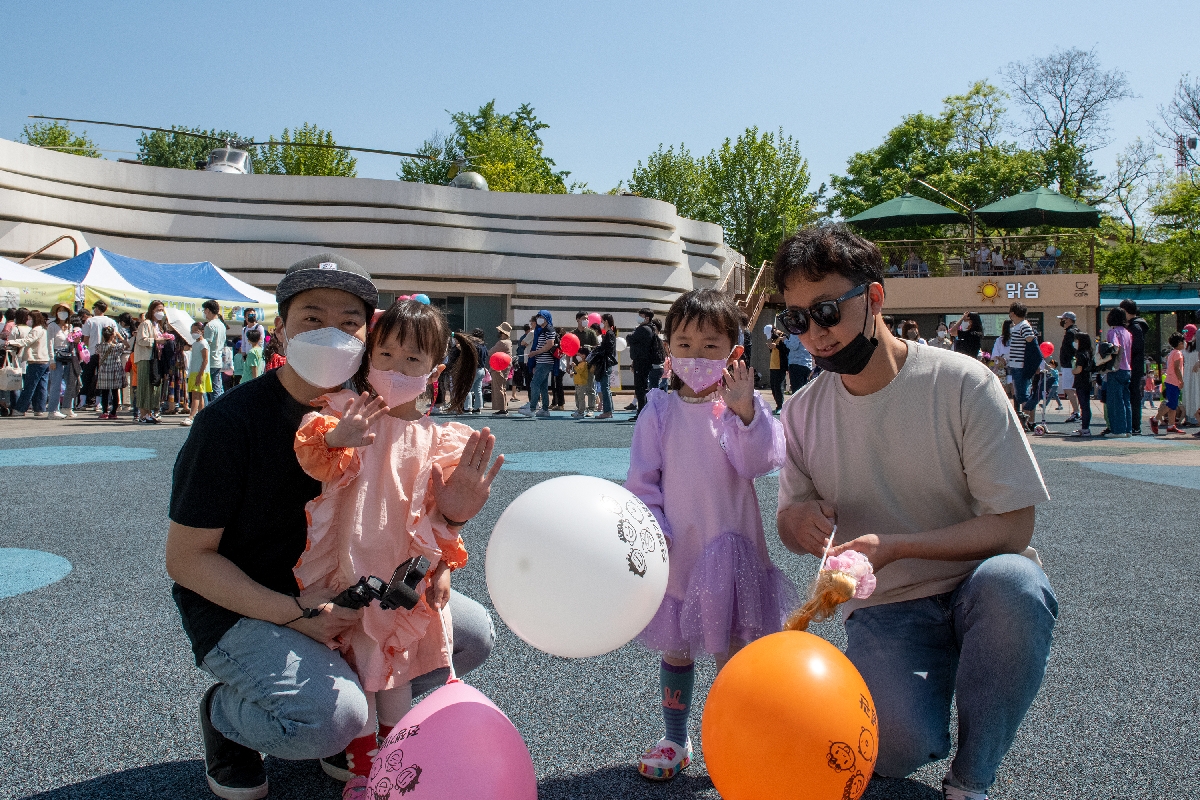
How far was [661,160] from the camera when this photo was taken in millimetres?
54250

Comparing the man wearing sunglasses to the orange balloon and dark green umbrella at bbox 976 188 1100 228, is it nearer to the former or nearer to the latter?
the orange balloon

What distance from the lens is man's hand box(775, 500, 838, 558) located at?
7.93 feet

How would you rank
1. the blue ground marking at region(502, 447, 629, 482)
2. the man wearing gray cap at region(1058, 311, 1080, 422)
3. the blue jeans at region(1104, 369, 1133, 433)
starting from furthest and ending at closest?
the man wearing gray cap at region(1058, 311, 1080, 422)
the blue jeans at region(1104, 369, 1133, 433)
the blue ground marking at region(502, 447, 629, 482)

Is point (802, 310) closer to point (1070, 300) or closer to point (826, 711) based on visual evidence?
point (826, 711)

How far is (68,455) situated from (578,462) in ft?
17.9

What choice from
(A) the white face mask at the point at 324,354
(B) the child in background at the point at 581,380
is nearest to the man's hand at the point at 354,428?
(A) the white face mask at the point at 324,354

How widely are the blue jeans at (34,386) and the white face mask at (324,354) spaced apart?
48.1ft

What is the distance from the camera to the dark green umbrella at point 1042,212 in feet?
86.4

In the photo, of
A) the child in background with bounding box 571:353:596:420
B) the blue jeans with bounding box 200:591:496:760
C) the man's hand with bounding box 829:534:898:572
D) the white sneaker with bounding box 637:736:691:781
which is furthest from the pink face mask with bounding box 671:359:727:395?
the child in background with bounding box 571:353:596:420

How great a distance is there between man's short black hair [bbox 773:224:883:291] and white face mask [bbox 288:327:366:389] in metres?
1.24

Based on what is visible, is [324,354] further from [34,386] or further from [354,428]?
[34,386]

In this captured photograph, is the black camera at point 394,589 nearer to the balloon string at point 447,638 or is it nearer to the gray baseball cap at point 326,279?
the balloon string at point 447,638

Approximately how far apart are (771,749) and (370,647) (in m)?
1.08

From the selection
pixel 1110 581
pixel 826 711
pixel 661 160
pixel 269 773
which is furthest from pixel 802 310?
pixel 661 160
